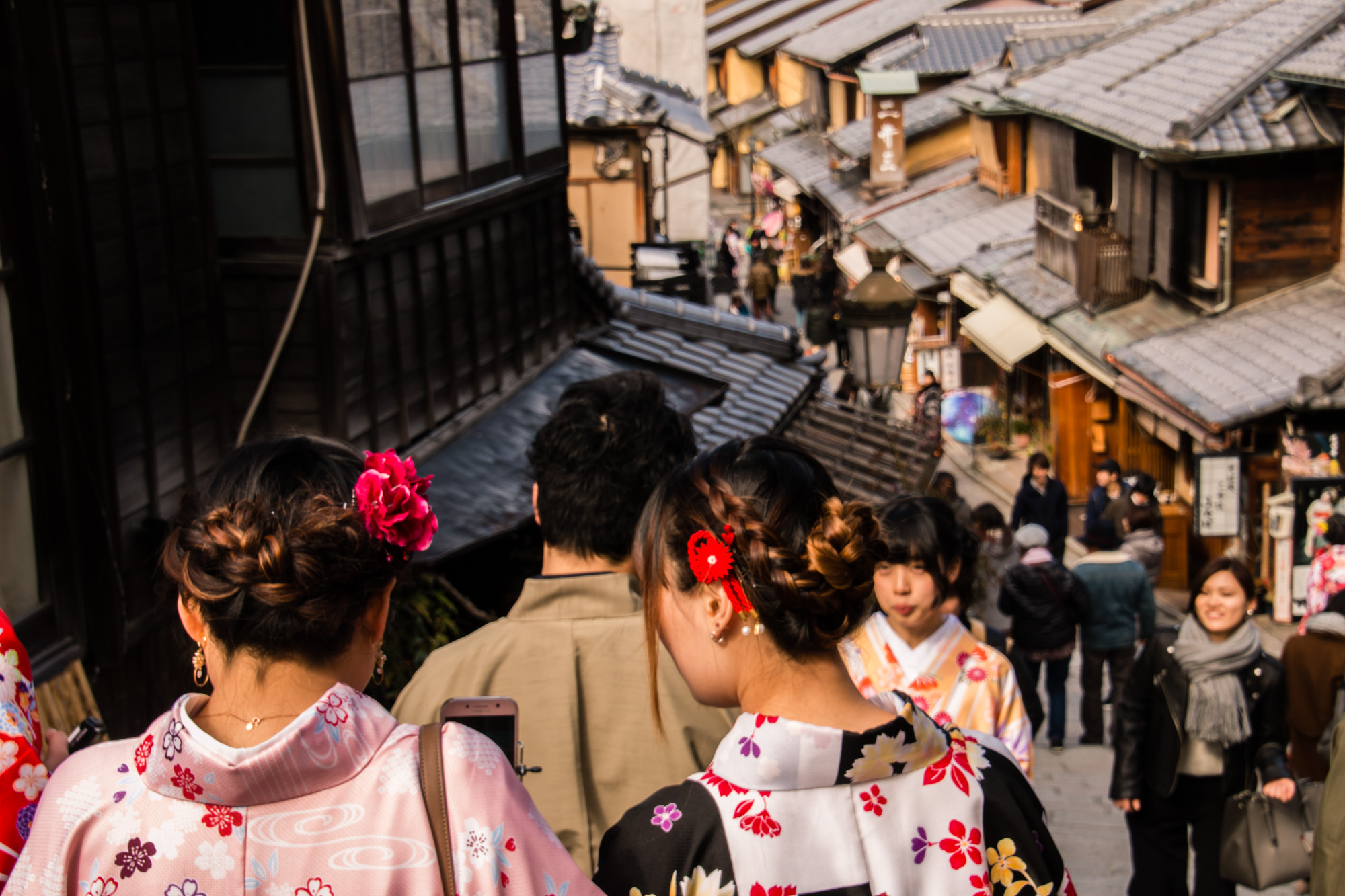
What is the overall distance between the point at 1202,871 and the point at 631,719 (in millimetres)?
4081

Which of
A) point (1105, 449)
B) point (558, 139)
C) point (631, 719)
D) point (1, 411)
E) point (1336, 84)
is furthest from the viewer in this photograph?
point (1105, 449)

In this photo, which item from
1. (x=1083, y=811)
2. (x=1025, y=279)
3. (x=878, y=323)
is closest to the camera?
(x=1083, y=811)

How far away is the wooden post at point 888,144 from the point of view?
30.9 m

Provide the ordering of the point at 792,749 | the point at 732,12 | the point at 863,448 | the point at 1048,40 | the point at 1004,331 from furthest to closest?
1. the point at 732,12
2. the point at 1048,40
3. the point at 1004,331
4. the point at 863,448
5. the point at 792,749

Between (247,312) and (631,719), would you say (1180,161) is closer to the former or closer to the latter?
(247,312)

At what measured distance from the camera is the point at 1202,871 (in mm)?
6117

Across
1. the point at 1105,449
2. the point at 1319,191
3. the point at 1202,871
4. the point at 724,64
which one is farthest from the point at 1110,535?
the point at 724,64

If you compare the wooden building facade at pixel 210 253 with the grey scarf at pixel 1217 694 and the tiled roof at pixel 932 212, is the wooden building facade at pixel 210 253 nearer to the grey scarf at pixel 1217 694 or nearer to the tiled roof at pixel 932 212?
the grey scarf at pixel 1217 694

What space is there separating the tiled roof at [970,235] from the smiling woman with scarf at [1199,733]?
19.5 meters

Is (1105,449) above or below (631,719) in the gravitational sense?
below

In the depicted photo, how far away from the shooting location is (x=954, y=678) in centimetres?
441

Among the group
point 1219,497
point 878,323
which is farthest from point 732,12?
point 878,323

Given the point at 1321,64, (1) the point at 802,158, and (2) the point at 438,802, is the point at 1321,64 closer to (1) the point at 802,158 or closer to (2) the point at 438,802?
(2) the point at 438,802

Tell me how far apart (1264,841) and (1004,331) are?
1681cm
